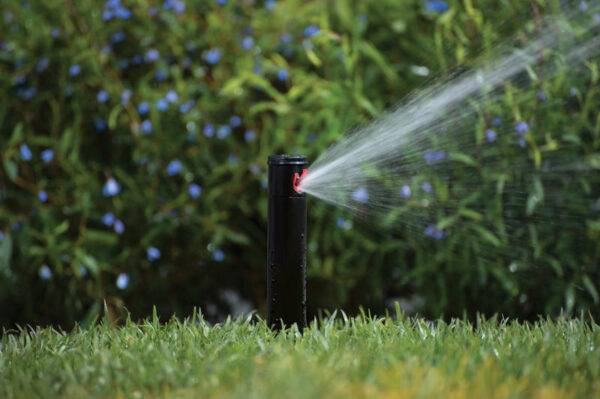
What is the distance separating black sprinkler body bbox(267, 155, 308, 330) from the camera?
2691mm

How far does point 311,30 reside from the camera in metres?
4.02

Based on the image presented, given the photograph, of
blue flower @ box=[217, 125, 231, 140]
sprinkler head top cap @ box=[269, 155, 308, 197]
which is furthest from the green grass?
blue flower @ box=[217, 125, 231, 140]

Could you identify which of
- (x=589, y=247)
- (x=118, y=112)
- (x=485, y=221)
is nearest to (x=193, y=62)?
(x=118, y=112)

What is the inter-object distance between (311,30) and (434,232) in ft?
3.05

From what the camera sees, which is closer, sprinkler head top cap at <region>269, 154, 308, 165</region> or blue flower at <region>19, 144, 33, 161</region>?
sprinkler head top cap at <region>269, 154, 308, 165</region>

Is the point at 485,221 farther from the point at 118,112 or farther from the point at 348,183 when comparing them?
the point at 118,112

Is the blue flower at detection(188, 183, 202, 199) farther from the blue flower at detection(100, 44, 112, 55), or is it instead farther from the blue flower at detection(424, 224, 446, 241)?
the blue flower at detection(424, 224, 446, 241)

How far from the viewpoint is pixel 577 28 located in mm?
3834

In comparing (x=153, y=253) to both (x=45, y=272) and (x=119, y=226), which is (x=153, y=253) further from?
(x=45, y=272)

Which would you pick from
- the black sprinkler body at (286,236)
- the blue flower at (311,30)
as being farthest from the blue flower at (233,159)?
the black sprinkler body at (286,236)

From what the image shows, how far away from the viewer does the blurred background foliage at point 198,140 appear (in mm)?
3887

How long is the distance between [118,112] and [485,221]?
4.76 feet

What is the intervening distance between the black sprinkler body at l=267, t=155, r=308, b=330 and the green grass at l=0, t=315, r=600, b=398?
0.09 metres

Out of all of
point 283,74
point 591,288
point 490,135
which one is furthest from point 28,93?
point 591,288
